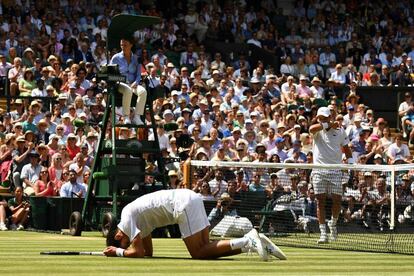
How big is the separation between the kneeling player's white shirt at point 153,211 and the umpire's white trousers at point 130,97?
6047 millimetres

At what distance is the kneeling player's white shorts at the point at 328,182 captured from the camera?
20547 mm

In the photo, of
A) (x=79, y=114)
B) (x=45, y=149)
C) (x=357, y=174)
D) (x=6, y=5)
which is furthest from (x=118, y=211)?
(x=6, y=5)

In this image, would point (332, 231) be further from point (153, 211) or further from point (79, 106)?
point (79, 106)

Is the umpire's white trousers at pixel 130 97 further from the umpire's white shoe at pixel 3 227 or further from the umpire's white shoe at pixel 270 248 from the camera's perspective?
the umpire's white shoe at pixel 270 248

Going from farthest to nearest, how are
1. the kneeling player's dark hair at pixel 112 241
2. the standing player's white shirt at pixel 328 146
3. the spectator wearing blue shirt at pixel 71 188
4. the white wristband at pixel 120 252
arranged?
the spectator wearing blue shirt at pixel 71 188
the standing player's white shirt at pixel 328 146
the kneeling player's dark hair at pixel 112 241
the white wristband at pixel 120 252

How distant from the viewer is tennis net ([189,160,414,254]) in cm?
2061

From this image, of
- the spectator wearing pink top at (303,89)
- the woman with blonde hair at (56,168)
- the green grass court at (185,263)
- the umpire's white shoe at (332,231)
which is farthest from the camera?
the spectator wearing pink top at (303,89)

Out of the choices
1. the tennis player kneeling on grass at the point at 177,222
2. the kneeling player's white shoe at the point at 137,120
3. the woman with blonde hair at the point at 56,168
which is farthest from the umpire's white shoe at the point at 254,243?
the woman with blonde hair at the point at 56,168

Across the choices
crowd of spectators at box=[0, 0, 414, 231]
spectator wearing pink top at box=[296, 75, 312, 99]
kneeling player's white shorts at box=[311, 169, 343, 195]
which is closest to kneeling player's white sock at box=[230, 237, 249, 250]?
kneeling player's white shorts at box=[311, 169, 343, 195]

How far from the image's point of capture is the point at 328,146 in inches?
834

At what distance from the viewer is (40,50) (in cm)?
3198

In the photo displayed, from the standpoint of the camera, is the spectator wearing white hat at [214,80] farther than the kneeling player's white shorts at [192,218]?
Yes

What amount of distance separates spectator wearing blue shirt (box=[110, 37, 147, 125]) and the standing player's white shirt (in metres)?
2.93

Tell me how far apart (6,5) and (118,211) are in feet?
50.3
